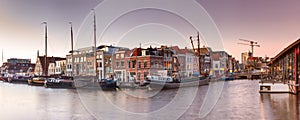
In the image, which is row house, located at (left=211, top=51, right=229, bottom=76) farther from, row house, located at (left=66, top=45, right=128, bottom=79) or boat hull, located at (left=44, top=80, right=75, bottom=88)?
boat hull, located at (left=44, top=80, right=75, bottom=88)

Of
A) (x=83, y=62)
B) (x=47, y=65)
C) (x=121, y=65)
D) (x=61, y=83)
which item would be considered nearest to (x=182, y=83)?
(x=121, y=65)

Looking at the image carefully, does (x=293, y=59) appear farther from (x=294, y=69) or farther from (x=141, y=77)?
(x=141, y=77)

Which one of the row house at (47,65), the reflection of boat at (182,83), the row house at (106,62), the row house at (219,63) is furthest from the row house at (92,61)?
the row house at (219,63)

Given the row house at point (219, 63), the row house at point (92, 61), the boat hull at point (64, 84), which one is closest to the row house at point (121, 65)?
the row house at point (92, 61)

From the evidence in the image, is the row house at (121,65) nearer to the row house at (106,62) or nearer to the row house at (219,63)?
the row house at (106,62)

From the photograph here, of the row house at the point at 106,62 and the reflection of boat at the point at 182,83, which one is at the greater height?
the row house at the point at 106,62

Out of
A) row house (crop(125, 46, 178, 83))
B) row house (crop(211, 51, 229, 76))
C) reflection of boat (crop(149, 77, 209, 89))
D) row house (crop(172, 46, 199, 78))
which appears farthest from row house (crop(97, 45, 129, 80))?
row house (crop(211, 51, 229, 76))

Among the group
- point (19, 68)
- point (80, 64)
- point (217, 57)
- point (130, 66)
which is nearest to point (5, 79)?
point (80, 64)

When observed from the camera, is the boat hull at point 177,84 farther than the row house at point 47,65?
No

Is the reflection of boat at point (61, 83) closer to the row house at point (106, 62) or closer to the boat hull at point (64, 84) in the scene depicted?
the boat hull at point (64, 84)

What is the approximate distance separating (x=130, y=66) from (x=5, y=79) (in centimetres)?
5008

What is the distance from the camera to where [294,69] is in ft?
90.1

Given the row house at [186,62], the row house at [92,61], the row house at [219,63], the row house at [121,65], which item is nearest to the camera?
the row house at [121,65]

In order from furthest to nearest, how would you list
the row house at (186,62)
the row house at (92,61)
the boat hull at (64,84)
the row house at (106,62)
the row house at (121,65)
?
the row house at (186,62) < the row house at (92,61) < the row house at (106,62) < the row house at (121,65) < the boat hull at (64,84)
